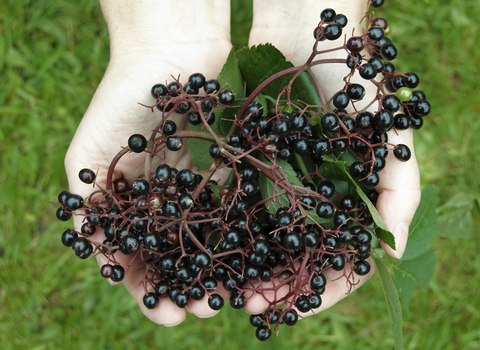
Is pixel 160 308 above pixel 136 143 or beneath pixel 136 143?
beneath

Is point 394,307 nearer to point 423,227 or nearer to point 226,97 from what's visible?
point 423,227

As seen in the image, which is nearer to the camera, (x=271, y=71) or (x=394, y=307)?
(x=394, y=307)

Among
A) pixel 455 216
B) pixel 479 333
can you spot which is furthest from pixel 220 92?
pixel 479 333

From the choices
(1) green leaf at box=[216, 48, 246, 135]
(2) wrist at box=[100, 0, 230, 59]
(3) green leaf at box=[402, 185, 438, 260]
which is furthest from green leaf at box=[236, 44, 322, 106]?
(3) green leaf at box=[402, 185, 438, 260]

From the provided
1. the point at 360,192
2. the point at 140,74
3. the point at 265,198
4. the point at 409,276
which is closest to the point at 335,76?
the point at 360,192

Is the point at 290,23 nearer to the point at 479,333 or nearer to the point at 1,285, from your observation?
the point at 479,333

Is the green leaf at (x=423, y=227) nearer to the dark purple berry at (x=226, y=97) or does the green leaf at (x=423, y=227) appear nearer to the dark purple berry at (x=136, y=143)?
the dark purple berry at (x=226, y=97)

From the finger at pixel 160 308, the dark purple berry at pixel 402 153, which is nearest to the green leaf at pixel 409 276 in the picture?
the dark purple berry at pixel 402 153
